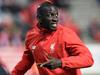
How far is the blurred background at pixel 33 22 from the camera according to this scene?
14128 millimetres

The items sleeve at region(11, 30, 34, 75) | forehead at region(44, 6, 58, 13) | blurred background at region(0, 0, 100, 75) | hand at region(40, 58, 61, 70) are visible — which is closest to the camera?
hand at region(40, 58, 61, 70)

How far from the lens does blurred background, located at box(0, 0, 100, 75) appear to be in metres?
14.1

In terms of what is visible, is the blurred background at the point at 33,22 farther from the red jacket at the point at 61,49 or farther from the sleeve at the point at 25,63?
the red jacket at the point at 61,49

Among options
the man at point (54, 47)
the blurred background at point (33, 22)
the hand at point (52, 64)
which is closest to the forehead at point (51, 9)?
the man at point (54, 47)

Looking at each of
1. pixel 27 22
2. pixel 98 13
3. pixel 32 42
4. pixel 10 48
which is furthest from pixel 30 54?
pixel 98 13

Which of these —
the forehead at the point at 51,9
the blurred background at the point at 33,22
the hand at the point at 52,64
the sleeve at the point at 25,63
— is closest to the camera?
the hand at the point at 52,64

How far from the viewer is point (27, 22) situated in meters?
15.4

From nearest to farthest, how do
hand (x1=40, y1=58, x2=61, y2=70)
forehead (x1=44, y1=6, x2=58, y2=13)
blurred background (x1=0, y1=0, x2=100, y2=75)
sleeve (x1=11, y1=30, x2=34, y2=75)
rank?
hand (x1=40, y1=58, x2=61, y2=70), forehead (x1=44, y1=6, x2=58, y2=13), sleeve (x1=11, y1=30, x2=34, y2=75), blurred background (x1=0, y1=0, x2=100, y2=75)

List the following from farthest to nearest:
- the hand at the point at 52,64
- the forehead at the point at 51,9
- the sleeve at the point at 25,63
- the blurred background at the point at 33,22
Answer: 1. the blurred background at the point at 33,22
2. the sleeve at the point at 25,63
3. the forehead at the point at 51,9
4. the hand at the point at 52,64

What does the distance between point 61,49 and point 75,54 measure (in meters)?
0.25

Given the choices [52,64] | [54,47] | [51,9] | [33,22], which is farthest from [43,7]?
[33,22]

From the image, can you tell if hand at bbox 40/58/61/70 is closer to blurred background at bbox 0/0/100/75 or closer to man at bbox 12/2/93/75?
man at bbox 12/2/93/75

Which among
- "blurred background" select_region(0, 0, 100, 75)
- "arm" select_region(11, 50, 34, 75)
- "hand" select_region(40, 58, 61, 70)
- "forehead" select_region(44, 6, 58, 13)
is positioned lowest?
"blurred background" select_region(0, 0, 100, 75)

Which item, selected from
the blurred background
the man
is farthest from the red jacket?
the blurred background
